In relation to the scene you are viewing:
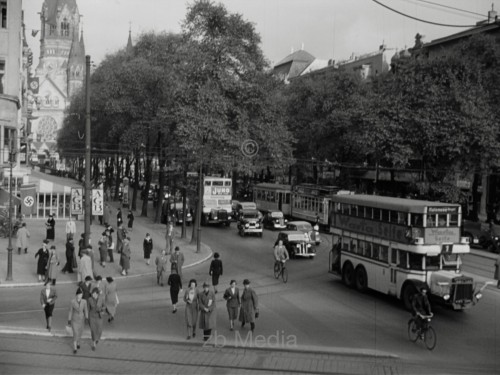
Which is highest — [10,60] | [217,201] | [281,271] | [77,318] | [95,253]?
[10,60]

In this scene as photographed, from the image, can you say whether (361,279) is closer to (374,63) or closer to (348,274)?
(348,274)

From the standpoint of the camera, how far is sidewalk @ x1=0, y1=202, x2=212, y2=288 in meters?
27.4

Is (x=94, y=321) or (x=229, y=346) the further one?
(x=229, y=346)

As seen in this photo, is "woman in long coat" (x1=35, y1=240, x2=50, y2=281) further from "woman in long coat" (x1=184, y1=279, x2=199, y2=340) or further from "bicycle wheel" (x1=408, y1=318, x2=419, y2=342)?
"bicycle wheel" (x1=408, y1=318, x2=419, y2=342)

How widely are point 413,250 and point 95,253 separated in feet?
57.7

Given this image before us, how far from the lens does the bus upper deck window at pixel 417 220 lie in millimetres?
22152

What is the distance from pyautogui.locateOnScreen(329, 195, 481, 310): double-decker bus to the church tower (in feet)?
449

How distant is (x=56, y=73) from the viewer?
17750 centimetres

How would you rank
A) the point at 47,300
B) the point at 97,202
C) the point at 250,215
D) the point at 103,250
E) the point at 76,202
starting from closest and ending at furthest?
the point at 47,300 < the point at 76,202 < the point at 97,202 < the point at 103,250 < the point at 250,215

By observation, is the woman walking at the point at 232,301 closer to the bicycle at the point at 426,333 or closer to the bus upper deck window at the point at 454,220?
the bicycle at the point at 426,333

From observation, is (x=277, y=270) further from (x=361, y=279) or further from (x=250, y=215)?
(x=250, y=215)

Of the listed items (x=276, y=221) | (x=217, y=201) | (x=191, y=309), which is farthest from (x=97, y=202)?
(x=217, y=201)

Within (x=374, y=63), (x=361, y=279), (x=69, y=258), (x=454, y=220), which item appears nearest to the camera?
(x=454, y=220)

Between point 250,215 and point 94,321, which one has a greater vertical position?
point 250,215
